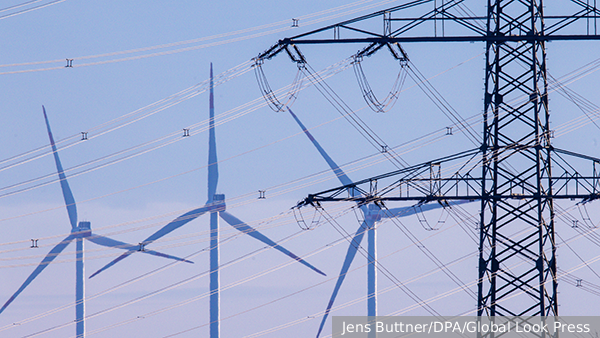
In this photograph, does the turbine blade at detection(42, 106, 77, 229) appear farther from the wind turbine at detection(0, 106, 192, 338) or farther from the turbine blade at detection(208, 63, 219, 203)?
Result: the turbine blade at detection(208, 63, 219, 203)

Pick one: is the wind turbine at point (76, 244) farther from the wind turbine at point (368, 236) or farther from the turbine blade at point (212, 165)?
the wind turbine at point (368, 236)

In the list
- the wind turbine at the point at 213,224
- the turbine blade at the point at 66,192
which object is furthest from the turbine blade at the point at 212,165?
the turbine blade at the point at 66,192

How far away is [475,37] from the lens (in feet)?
141

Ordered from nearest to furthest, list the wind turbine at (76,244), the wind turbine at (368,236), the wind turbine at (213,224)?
the wind turbine at (368,236) < the wind turbine at (213,224) < the wind turbine at (76,244)

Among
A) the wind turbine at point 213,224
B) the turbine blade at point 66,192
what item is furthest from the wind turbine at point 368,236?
the turbine blade at point 66,192

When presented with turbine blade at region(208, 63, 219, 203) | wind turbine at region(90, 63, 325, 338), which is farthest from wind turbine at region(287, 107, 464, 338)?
turbine blade at region(208, 63, 219, 203)

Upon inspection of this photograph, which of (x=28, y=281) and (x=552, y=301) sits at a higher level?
(x=28, y=281)

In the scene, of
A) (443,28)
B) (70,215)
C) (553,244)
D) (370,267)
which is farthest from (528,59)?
(70,215)

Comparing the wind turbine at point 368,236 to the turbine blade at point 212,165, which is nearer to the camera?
the wind turbine at point 368,236

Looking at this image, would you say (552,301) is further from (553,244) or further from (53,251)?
(53,251)

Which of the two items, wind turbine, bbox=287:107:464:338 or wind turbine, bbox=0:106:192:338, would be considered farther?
wind turbine, bbox=0:106:192:338

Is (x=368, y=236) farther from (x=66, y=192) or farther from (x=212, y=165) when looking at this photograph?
(x=66, y=192)

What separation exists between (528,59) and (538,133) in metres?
3.34

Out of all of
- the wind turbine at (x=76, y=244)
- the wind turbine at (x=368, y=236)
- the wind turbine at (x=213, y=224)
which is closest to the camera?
the wind turbine at (x=368, y=236)
